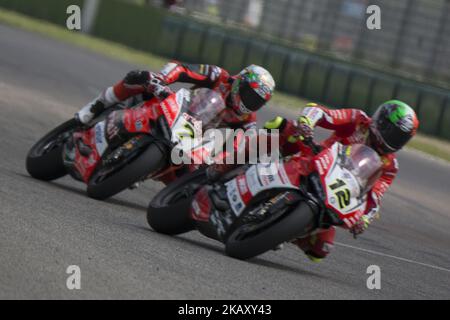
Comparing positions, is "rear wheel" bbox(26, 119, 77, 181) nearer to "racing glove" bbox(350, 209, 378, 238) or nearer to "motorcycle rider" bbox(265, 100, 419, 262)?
"motorcycle rider" bbox(265, 100, 419, 262)

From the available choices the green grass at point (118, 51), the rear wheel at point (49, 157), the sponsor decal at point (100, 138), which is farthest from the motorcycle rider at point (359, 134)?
the green grass at point (118, 51)

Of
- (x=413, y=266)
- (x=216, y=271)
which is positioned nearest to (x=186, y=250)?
(x=216, y=271)

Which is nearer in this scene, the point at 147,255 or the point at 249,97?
the point at 147,255

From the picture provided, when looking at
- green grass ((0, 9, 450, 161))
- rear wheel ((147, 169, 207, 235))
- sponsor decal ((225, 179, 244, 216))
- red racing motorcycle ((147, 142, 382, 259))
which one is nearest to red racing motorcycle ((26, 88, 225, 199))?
rear wheel ((147, 169, 207, 235))

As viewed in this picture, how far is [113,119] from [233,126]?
1.02 m

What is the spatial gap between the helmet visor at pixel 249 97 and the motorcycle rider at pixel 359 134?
2.68 feet

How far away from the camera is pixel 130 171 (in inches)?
384

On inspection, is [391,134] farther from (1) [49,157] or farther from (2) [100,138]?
(1) [49,157]

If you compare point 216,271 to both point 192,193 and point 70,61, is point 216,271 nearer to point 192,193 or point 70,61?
point 192,193

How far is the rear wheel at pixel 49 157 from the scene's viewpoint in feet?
36.0

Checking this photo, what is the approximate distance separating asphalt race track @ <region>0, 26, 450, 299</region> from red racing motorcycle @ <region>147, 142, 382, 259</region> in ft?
0.66

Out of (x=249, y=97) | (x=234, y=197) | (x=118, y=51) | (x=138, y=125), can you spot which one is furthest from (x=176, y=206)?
(x=118, y=51)

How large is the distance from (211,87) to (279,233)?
8.38 feet

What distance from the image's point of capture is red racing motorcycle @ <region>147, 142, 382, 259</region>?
8195 mm
